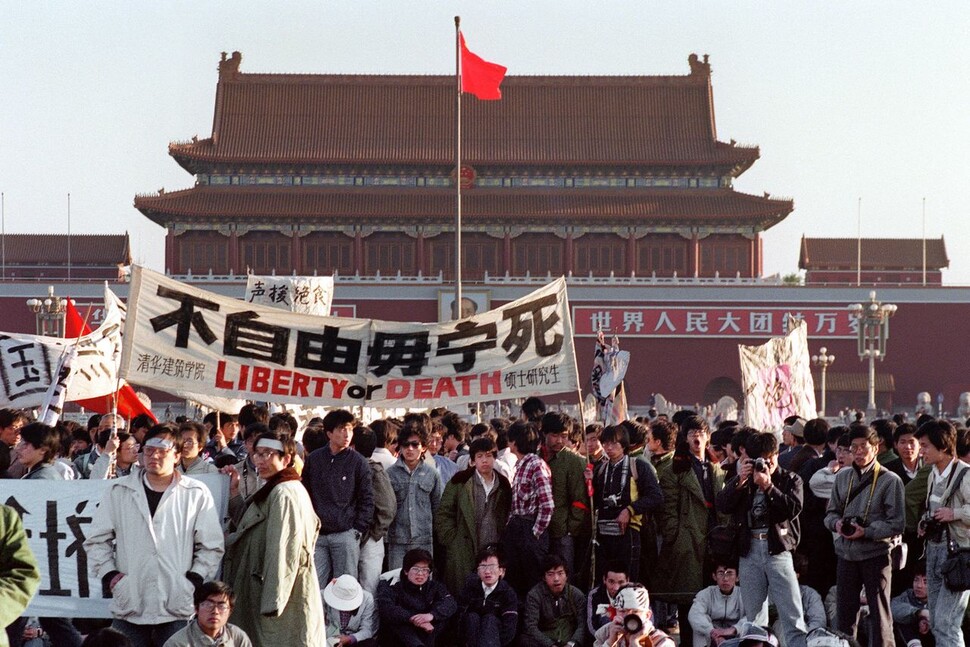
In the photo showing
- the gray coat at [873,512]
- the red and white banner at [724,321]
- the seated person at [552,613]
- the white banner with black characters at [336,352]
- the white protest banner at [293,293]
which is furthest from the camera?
the red and white banner at [724,321]

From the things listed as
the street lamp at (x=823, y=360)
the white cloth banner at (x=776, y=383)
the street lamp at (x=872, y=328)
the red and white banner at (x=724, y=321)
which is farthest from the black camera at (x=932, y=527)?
the red and white banner at (x=724, y=321)

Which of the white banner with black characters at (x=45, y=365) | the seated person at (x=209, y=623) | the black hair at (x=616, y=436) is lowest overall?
the seated person at (x=209, y=623)

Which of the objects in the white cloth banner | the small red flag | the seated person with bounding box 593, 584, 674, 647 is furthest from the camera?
the small red flag

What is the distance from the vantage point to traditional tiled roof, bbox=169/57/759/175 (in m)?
33.5

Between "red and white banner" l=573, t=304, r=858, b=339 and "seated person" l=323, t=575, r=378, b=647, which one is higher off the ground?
"red and white banner" l=573, t=304, r=858, b=339

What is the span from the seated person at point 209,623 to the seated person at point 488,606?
1752mm

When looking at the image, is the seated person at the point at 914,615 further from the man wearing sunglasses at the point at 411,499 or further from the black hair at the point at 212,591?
the black hair at the point at 212,591

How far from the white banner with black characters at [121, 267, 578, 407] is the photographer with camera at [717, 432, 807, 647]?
112cm

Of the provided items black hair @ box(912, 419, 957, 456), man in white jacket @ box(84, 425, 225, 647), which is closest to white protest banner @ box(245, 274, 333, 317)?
black hair @ box(912, 419, 957, 456)

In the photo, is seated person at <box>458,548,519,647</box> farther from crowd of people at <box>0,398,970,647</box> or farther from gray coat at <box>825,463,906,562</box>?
gray coat at <box>825,463,906,562</box>

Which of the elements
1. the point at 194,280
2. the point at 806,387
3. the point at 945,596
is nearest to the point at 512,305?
the point at 945,596

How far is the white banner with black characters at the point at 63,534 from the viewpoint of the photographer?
6.25 meters

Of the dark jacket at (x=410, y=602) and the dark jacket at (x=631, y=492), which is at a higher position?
the dark jacket at (x=631, y=492)

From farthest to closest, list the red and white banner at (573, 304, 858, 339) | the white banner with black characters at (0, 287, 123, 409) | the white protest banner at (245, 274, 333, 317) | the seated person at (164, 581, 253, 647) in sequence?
the red and white banner at (573, 304, 858, 339) < the white protest banner at (245, 274, 333, 317) < the white banner with black characters at (0, 287, 123, 409) < the seated person at (164, 581, 253, 647)
